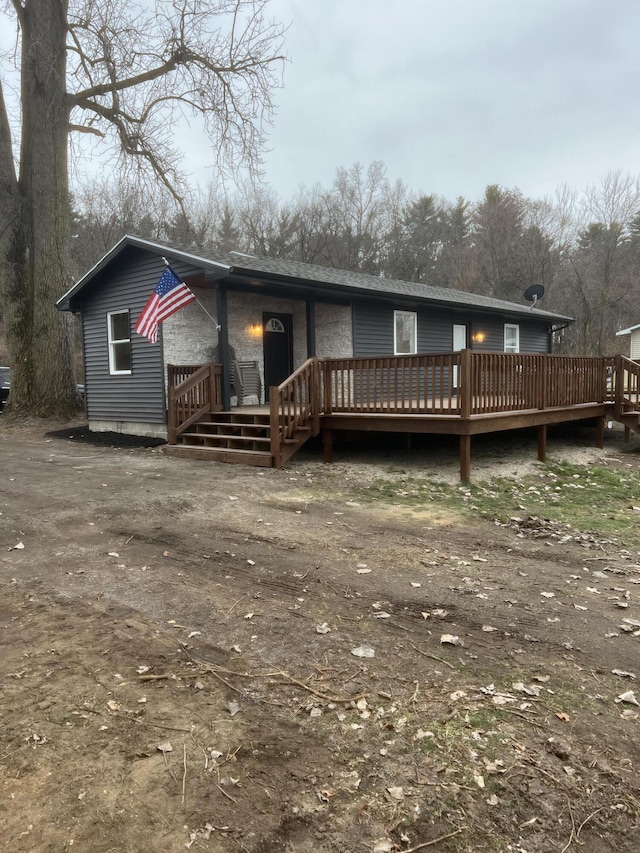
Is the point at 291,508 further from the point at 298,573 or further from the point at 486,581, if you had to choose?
the point at 486,581

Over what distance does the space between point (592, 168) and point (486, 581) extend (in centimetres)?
3035

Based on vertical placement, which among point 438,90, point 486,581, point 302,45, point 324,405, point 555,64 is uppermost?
point 438,90

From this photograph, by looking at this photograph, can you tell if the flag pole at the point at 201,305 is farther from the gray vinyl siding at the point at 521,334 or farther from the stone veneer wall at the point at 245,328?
the gray vinyl siding at the point at 521,334

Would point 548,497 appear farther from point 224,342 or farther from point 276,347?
point 276,347

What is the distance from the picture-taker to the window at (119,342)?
13023 millimetres

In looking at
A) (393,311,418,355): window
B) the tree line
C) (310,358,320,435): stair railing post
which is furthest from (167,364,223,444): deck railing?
the tree line

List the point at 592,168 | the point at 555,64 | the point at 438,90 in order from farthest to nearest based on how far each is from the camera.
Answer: the point at 592,168, the point at 438,90, the point at 555,64

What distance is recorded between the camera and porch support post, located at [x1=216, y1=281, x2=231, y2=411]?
1049cm

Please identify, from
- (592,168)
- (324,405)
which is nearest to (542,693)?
(324,405)

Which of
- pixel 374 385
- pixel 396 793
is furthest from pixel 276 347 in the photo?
pixel 396 793

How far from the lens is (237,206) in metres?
34.3

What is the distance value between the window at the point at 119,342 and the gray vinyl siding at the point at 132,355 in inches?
6.4

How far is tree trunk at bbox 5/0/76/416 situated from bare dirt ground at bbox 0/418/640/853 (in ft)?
35.1

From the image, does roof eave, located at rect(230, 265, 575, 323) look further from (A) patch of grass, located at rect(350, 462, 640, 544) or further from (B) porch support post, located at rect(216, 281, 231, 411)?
(A) patch of grass, located at rect(350, 462, 640, 544)
